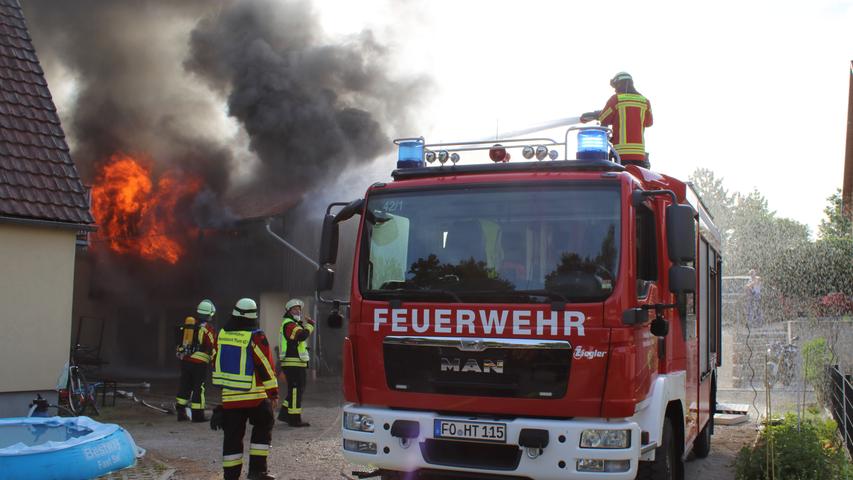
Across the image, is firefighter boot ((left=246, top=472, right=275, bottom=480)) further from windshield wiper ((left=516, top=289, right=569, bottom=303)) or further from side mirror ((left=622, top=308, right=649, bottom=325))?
side mirror ((left=622, top=308, right=649, bottom=325))

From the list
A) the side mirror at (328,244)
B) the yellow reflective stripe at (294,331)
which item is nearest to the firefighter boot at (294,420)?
the yellow reflective stripe at (294,331)

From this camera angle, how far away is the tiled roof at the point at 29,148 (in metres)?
9.70

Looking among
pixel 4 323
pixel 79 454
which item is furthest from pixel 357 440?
pixel 4 323

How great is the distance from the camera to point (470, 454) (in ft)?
16.4

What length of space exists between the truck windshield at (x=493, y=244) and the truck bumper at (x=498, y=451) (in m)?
0.75

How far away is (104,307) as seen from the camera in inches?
912

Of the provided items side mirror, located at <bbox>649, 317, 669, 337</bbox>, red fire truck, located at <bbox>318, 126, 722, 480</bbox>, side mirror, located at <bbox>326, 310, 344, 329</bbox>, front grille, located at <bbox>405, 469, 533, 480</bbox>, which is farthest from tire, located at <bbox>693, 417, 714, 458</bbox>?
side mirror, located at <bbox>326, 310, 344, 329</bbox>

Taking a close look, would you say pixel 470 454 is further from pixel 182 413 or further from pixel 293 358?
pixel 182 413

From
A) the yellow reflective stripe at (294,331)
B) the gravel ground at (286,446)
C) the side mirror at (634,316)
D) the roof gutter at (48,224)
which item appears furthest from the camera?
the yellow reflective stripe at (294,331)

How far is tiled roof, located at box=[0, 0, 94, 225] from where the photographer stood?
382 inches

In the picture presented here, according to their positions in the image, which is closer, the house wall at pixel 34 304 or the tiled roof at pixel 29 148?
the house wall at pixel 34 304

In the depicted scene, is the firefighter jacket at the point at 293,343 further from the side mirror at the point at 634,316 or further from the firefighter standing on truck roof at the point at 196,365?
the side mirror at the point at 634,316

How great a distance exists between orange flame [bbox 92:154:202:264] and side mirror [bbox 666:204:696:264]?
647 inches

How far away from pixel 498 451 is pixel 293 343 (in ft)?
19.2
